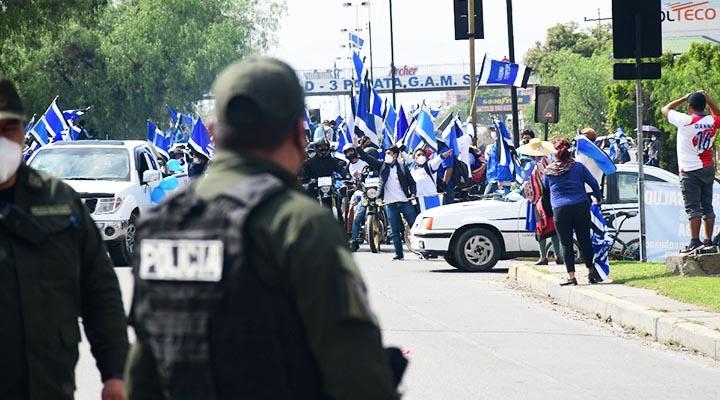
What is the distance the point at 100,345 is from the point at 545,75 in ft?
339

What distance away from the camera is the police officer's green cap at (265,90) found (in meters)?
3.32

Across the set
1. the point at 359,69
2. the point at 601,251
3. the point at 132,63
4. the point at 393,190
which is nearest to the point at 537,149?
the point at 601,251

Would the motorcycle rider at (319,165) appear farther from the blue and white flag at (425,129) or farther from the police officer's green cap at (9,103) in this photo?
the police officer's green cap at (9,103)

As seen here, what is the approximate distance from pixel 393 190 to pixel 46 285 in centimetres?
1942

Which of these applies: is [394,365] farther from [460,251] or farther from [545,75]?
[545,75]

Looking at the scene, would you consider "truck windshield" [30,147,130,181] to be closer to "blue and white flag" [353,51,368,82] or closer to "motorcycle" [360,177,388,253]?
"motorcycle" [360,177,388,253]

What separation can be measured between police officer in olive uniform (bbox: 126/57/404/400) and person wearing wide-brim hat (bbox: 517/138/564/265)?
601 inches

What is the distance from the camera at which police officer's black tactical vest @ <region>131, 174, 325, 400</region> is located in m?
3.18

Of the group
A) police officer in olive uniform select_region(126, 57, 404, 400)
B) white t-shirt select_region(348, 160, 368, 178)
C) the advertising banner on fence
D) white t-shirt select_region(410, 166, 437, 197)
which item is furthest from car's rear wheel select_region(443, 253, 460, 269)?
police officer in olive uniform select_region(126, 57, 404, 400)

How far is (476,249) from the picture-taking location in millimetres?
20812

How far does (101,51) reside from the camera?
67688mm

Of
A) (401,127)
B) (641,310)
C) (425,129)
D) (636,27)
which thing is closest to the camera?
(641,310)

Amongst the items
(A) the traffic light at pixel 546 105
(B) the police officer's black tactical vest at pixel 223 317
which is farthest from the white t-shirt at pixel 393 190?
(B) the police officer's black tactical vest at pixel 223 317

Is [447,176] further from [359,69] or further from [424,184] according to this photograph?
[359,69]
